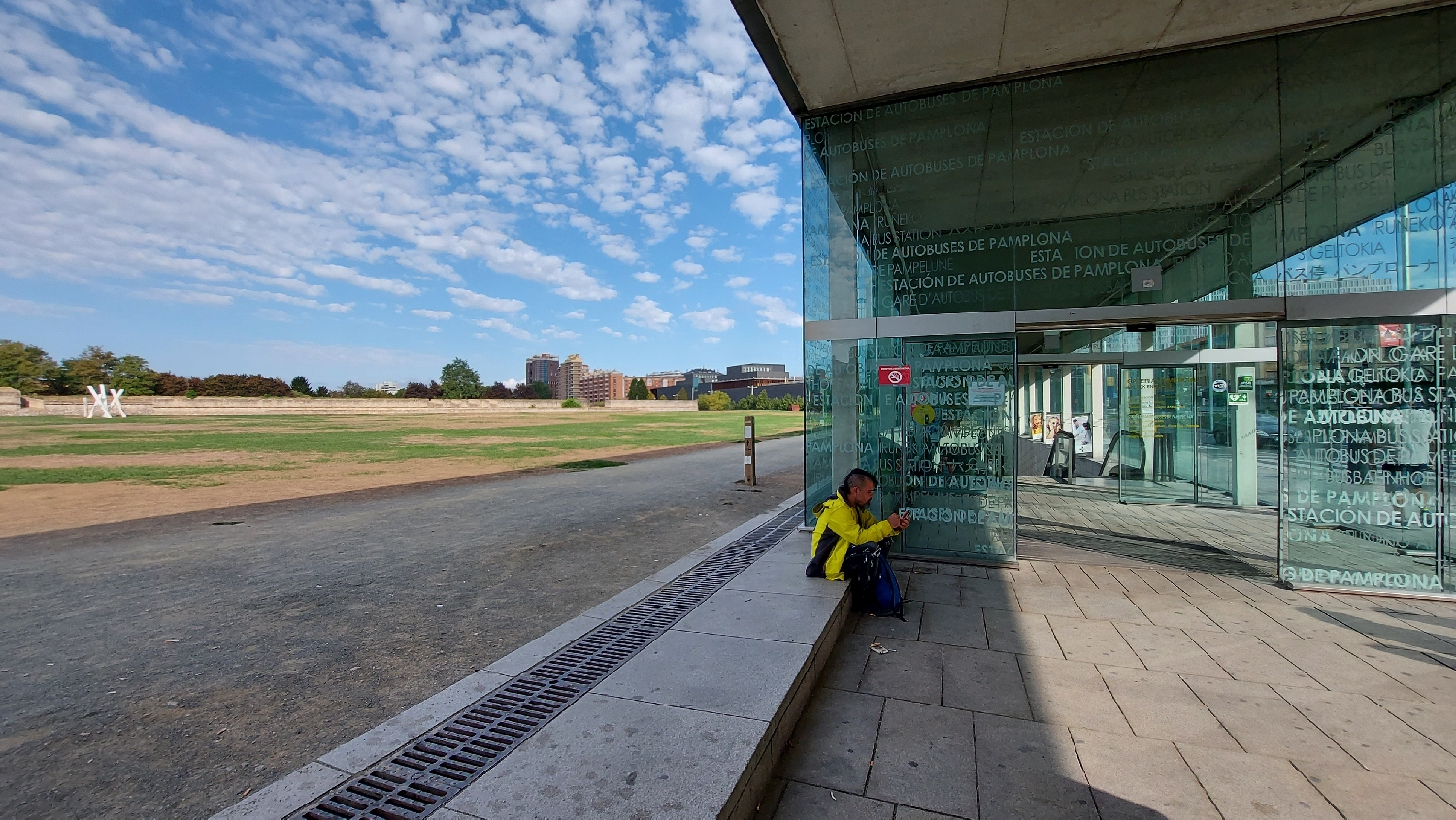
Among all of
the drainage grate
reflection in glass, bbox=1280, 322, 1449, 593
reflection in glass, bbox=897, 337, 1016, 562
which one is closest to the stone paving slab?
the drainage grate

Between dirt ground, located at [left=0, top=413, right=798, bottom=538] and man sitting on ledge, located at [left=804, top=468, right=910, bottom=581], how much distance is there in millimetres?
11109

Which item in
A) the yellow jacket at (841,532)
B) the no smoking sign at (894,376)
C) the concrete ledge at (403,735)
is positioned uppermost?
the no smoking sign at (894,376)

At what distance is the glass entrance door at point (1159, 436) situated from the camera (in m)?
10.2

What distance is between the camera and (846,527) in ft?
15.3

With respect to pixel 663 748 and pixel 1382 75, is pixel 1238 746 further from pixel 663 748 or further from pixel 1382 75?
pixel 1382 75

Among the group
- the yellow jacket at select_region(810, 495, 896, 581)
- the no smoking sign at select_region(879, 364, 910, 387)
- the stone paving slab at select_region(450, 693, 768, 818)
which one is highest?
the no smoking sign at select_region(879, 364, 910, 387)

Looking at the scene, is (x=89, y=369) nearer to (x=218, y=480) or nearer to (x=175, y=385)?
(x=175, y=385)

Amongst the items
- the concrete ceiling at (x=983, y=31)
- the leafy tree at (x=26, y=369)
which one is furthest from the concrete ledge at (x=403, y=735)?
the leafy tree at (x=26, y=369)

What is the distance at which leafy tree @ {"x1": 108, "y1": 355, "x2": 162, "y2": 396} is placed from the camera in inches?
2621

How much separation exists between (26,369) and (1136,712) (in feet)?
299

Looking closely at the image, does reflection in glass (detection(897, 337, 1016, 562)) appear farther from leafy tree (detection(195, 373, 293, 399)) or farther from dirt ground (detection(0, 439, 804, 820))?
leafy tree (detection(195, 373, 293, 399))

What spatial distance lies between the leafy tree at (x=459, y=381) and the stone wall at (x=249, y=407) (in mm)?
26673

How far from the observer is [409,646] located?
4.26 meters

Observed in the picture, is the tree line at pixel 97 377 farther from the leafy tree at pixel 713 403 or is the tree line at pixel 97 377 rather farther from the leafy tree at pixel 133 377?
the leafy tree at pixel 713 403
